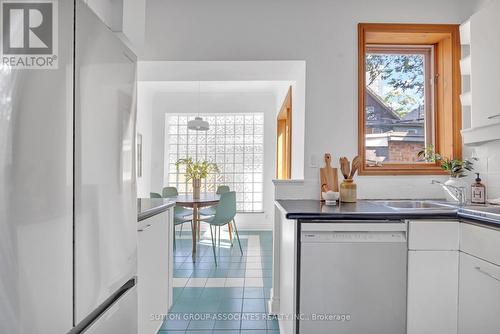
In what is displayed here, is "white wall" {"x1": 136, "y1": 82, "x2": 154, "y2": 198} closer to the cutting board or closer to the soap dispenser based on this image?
the cutting board

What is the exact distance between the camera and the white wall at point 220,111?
5820 millimetres

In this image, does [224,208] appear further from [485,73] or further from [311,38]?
[485,73]

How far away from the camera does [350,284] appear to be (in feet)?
5.35

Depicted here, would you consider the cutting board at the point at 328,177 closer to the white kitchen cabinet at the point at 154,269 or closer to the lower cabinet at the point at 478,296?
the lower cabinet at the point at 478,296

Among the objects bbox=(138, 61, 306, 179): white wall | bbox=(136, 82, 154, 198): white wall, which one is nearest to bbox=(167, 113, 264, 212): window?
bbox=(136, 82, 154, 198): white wall

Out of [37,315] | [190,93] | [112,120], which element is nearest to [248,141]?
[190,93]

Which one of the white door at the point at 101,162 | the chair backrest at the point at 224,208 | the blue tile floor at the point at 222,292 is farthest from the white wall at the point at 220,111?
the white door at the point at 101,162

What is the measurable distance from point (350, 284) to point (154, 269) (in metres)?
1.13

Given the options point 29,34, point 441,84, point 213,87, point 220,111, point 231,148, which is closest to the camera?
point 29,34

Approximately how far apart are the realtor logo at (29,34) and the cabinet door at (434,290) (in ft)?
5.89

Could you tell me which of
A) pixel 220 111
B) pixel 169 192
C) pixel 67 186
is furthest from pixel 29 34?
pixel 220 111

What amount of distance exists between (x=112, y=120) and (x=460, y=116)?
8.20ft

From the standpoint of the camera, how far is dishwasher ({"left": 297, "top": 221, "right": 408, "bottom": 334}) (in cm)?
163

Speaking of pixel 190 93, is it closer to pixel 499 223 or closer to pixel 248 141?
pixel 248 141
